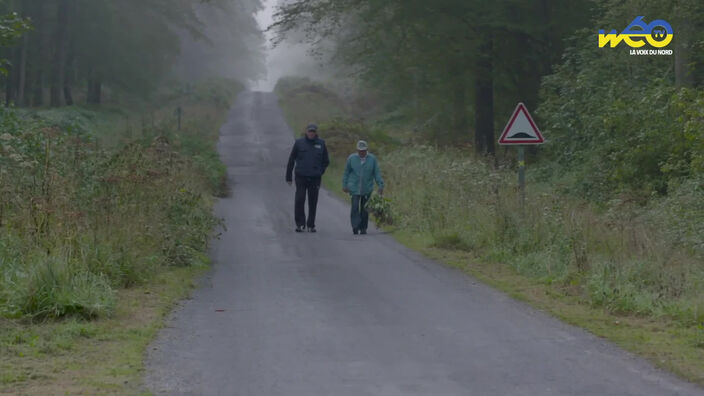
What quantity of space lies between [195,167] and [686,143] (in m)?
13.3

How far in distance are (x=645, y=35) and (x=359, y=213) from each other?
9961 mm

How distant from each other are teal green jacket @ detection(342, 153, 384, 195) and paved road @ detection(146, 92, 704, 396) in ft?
11.4

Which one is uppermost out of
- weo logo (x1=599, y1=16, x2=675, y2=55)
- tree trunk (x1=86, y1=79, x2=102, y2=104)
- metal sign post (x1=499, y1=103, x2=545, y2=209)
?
tree trunk (x1=86, y1=79, x2=102, y2=104)

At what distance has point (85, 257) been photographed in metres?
9.62

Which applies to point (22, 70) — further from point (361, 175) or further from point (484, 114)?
point (361, 175)

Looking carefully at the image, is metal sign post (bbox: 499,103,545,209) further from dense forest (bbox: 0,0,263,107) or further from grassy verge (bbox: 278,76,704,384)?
dense forest (bbox: 0,0,263,107)

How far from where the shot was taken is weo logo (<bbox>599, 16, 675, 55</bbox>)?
21141 mm

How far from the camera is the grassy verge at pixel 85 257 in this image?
694cm

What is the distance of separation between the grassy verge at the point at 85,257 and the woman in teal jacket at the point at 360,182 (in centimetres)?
357

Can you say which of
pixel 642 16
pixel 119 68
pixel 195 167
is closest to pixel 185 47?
pixel 119 68

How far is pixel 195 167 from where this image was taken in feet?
80.3

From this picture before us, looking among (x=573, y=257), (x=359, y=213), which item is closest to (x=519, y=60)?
(x=359, y=213)

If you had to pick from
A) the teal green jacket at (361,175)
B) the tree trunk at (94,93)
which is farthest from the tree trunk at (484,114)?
the tree trunk at (94,93)

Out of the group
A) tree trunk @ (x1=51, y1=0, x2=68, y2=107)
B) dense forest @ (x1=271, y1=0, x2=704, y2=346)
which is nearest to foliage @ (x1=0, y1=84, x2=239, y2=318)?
dense forest @ (x1=271, y1=0, x2=704, y2=346)
